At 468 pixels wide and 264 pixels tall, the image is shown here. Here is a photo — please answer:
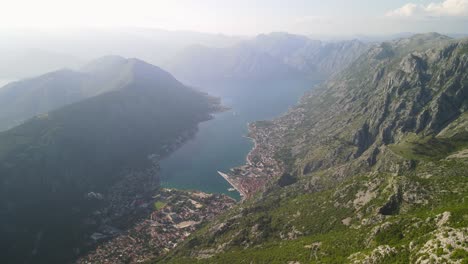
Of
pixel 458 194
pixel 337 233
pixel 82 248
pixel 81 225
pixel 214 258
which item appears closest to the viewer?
pixel 458 194

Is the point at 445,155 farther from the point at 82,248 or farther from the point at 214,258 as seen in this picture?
the point at 82,248

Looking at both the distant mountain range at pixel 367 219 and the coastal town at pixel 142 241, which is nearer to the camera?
the distant mountain range at pixel 367 219

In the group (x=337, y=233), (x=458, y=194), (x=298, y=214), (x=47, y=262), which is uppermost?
(x=458, y=194)

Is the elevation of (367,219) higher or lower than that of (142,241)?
higher

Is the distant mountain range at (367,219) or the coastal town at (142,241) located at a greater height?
the distant mountain range at (367,219)

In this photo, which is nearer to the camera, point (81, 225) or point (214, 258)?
point (214, 258)

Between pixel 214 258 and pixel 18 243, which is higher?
pixel 214 258

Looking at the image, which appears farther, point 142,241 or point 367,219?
point 142,241

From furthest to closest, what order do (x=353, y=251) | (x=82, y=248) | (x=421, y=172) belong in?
(x=82, y=248) → (x=421, y=172) → (x=353, y=251)

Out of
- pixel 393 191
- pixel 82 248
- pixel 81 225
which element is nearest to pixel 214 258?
pixel 393 191

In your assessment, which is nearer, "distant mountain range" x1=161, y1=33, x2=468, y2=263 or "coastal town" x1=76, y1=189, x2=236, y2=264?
"distant mountain range" x1=161, y1=33, x2=468, y2=263

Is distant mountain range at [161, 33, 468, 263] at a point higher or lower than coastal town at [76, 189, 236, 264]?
higher
